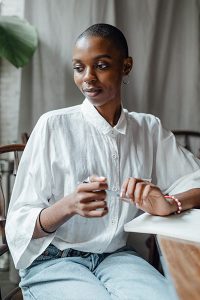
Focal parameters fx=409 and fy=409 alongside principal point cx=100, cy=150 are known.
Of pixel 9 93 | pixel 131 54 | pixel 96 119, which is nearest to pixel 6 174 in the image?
pixel 9 93

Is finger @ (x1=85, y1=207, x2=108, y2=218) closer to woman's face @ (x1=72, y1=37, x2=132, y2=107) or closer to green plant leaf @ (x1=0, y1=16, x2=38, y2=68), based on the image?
woman's face @ (x1=72, y1=37, x2=132, y2=107)

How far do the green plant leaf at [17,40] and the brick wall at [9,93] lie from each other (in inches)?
7.7

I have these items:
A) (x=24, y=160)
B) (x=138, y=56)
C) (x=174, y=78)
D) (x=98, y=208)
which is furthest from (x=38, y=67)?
(x=98, y=208)

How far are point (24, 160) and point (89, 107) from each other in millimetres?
258

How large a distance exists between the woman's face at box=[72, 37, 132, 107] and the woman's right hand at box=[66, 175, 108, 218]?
1.04 ft

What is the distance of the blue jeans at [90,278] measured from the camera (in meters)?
1.03

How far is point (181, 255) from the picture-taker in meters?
0.87

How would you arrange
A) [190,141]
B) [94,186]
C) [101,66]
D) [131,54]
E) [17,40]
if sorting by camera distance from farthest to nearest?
[190,141] → [131,54] → [17,40] → [101,66] → [94,186]

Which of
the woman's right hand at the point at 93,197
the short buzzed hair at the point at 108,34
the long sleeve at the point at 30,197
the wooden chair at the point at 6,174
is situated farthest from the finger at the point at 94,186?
the wooden chair at the point at 6,174

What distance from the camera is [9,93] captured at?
6.72 ft

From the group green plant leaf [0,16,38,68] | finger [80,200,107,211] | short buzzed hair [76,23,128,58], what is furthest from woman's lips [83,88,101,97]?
green plant leaf [0,16,38,68]

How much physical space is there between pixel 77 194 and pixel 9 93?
3.88 feet

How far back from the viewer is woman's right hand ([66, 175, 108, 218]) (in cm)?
97

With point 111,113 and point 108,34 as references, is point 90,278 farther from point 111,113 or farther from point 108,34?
point 108,34
